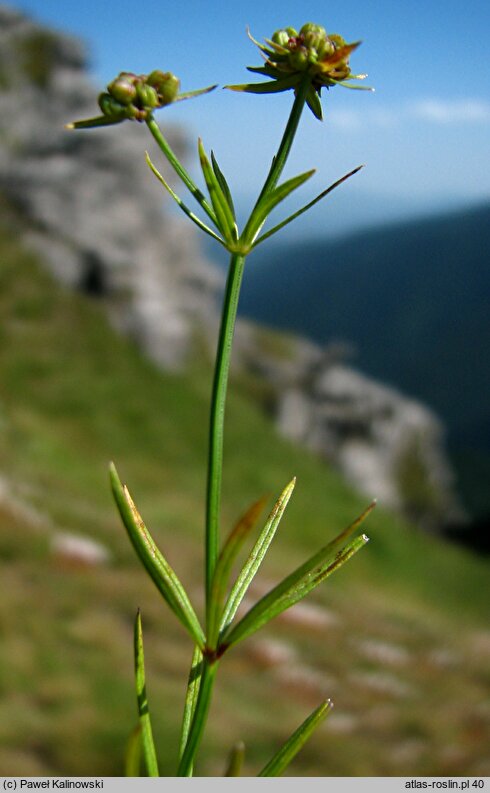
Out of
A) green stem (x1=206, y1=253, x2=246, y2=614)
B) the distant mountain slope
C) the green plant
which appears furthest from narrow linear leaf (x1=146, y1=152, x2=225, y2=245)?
the distant mountain slope

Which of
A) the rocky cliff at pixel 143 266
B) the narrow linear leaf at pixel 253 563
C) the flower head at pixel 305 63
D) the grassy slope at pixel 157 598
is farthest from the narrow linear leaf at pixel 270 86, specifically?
the rocky cliff at pixel 143 266

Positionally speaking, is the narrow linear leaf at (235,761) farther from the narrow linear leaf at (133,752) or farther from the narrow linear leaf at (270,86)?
the narrow linear leaf at (270,86)

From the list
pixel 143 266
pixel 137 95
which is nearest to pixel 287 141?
pixel 137 95

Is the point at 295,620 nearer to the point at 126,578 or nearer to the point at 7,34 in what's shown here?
the point at 126,578

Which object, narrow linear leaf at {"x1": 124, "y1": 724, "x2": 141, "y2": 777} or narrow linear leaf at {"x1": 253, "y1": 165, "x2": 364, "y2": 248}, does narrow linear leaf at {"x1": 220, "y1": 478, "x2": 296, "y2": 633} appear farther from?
narrow linear leaf at {"x1": 253, "y1": 165, "x2": 364, "y2": 248}

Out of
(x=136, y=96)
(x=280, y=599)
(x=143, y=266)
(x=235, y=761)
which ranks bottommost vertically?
(x=235, y=761)

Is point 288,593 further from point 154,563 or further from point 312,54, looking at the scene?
point 312,54

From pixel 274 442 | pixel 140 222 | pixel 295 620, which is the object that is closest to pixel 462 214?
pixel 140 222
